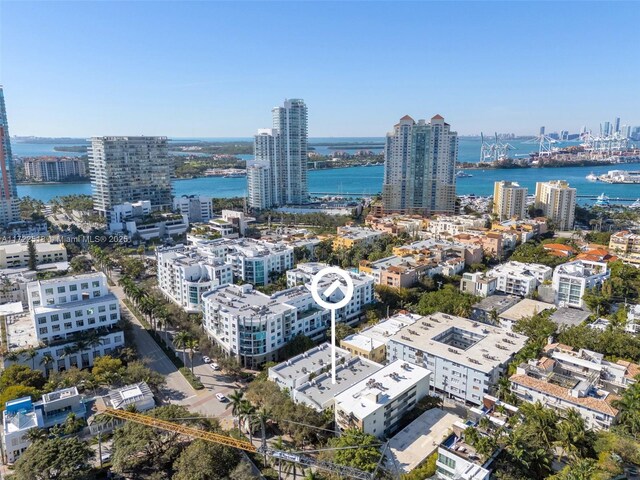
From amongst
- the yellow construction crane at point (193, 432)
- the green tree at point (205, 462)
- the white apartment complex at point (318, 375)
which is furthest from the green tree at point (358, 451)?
the green tree at point (205, 462)

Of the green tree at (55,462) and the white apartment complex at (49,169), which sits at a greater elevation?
the white apartment complex at (49,169)

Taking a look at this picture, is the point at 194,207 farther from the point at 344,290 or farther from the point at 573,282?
the point at 573,282

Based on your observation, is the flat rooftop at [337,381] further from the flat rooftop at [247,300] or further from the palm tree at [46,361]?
the palm tree at [46,361]

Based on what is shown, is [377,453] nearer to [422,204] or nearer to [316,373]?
[316,373]

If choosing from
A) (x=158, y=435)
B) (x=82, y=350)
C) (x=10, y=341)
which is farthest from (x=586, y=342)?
(x=10, y=341)

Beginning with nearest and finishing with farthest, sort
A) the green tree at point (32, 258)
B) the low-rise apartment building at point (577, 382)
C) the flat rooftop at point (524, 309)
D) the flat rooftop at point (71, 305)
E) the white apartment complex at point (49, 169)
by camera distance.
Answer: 1. the low-rise apartment building at point (577, 382)
2. the flat rooftop at point (71, 305)
3. the flat rooftop at point (524, 309)
4. the green tree at point (32, 258)
5. the white apartment complex at point (49, 169)

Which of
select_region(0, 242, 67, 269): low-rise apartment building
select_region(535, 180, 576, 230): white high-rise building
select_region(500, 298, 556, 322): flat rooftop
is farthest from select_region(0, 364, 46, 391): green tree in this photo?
select_region(535, 180, 576, 230): white high-rise building

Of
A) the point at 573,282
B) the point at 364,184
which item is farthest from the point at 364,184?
the point at 573,282

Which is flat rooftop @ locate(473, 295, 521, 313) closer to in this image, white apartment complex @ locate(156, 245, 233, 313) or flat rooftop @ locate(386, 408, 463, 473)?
flat rooftop @ locate(386, 408, 463, 473)
